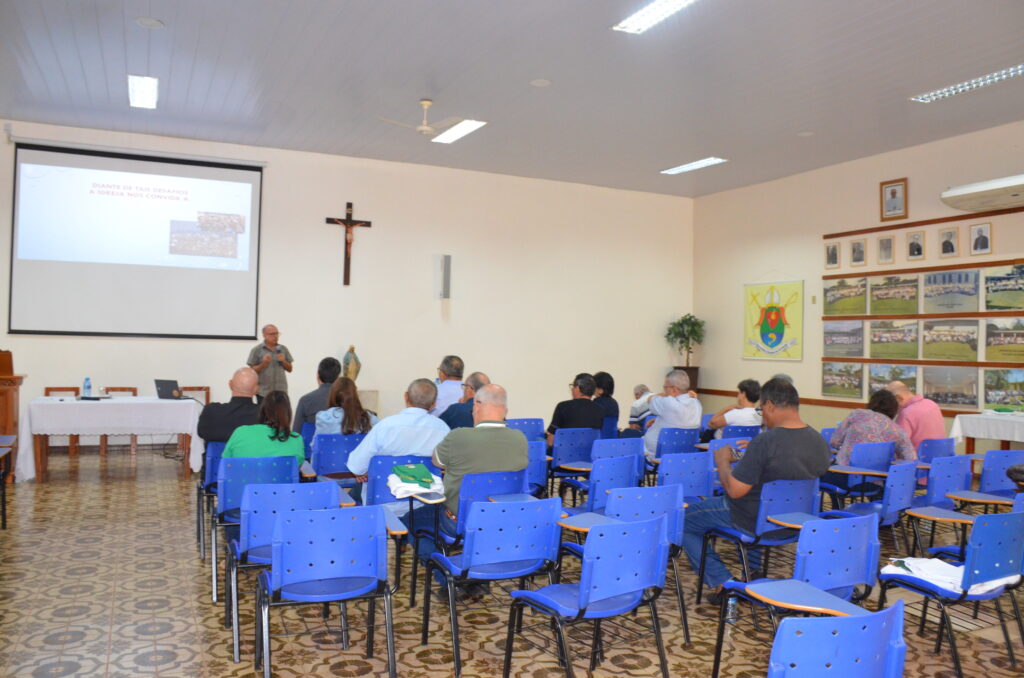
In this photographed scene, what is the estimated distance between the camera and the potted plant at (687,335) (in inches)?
494

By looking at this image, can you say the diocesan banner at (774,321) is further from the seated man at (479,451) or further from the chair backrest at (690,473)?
the seated man at (479,451)

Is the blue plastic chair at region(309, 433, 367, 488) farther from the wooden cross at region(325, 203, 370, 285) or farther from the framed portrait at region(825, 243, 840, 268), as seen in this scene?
the framed portrait at region(825, 243, 840, 268)

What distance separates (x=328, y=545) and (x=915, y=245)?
8.96 m

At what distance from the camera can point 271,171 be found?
33.3 ft

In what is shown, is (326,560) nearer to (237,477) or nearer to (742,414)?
(237,477)

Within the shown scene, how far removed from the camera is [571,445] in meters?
5.98

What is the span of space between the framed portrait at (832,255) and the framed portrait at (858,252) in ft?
0.69

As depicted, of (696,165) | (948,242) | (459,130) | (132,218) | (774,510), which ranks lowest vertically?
(774,510)

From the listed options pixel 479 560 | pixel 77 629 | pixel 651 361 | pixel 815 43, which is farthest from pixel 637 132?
pixel 77 629

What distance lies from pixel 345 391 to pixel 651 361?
27.0ft

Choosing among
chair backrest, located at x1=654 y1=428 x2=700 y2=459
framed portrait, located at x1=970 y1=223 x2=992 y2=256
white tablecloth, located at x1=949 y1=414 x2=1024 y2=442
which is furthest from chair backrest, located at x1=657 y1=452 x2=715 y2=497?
framed portrait, located at x1=970 y1=223 x2=992 y2=256

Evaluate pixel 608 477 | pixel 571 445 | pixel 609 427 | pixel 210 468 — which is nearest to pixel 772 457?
pixel 608 477

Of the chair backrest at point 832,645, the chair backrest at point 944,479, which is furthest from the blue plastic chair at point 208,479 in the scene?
the chair backrest at point 944,479

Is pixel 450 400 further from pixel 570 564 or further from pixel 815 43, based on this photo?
pixel 815 43
